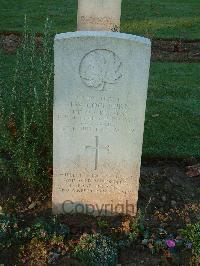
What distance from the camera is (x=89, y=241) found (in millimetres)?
4254

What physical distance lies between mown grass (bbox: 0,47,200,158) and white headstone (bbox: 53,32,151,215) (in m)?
1.50

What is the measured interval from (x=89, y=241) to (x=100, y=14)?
5350mm

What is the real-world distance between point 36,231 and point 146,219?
1.03m

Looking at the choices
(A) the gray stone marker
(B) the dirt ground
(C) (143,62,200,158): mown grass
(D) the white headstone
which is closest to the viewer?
(D) the white headstone

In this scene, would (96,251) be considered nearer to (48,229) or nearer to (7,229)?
(48,229)

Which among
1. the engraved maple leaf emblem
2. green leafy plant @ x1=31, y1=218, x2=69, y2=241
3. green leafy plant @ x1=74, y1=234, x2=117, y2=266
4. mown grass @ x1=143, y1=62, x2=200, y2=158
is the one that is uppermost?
the engraved maple leaf emblem

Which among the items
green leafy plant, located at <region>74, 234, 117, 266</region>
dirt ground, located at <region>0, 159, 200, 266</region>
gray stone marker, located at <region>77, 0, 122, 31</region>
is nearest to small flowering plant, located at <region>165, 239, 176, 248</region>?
dirt ground, located at <region>0, 159, 200, 266</region>

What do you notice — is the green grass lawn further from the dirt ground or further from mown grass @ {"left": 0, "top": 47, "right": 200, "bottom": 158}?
the dirt ground

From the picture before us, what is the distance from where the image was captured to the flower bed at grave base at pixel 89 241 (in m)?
4.18

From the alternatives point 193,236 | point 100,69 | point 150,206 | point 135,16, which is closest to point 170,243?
point 193,236

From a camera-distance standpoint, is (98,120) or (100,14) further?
(100,14)

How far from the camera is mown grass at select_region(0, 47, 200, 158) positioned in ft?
20.5

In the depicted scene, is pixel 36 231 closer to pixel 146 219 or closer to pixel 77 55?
pixel 146 219

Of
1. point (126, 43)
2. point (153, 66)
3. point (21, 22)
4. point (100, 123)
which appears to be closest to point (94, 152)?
point (100, 123)
